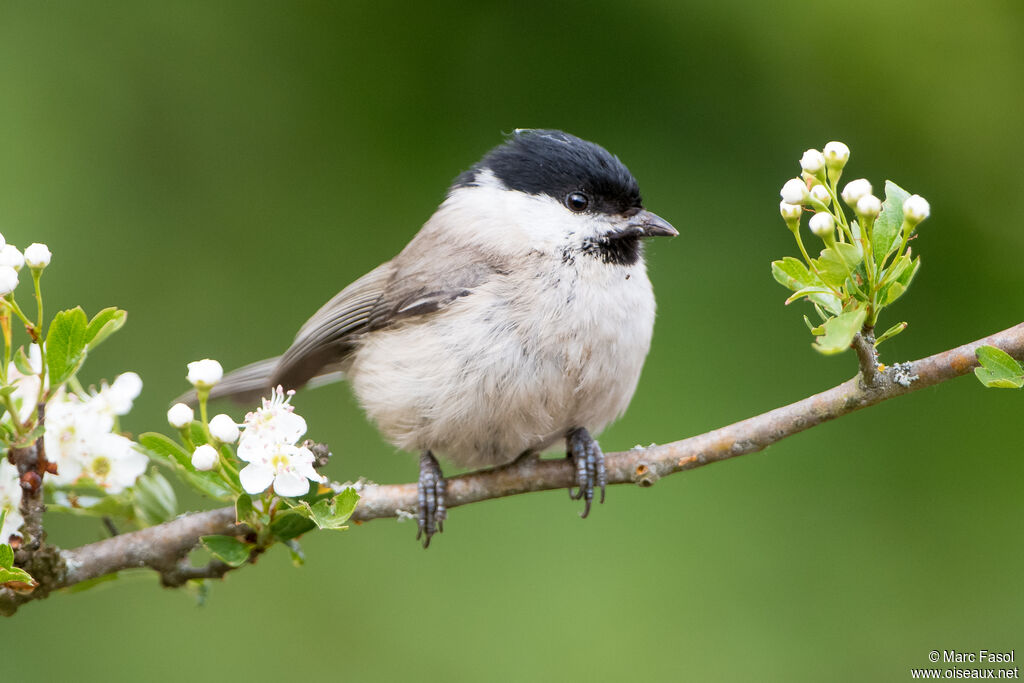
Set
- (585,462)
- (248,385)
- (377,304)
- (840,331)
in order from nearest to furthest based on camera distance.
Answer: (840,331), (585,462), (377,304), (248,385)

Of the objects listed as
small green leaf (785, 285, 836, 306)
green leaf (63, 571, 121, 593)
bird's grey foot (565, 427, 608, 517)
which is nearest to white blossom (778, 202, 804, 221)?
small green leaf (785, 285, 836, 306)

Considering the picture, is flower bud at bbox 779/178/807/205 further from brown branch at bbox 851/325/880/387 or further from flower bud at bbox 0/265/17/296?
flower bud at bbox 0/265/17/296

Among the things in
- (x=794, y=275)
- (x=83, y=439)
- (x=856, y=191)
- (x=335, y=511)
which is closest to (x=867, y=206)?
(x=856, y=191)

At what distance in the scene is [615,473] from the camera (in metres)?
1.99

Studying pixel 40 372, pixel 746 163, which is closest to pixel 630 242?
pixel 746 163

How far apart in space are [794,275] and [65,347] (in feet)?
3.61

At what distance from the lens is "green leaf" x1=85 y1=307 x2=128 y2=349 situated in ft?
5.21

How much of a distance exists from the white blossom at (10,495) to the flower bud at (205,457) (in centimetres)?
38

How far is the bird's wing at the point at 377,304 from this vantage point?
2.50 metres

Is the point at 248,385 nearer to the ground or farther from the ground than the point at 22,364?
farther from the ground

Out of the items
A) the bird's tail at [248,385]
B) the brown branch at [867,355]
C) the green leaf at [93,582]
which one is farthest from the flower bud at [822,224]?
the bird's tail at [248,385]

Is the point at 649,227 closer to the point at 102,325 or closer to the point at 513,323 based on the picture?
the point at 513,323

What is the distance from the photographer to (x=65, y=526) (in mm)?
3490

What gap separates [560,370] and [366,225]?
66.8 inches
